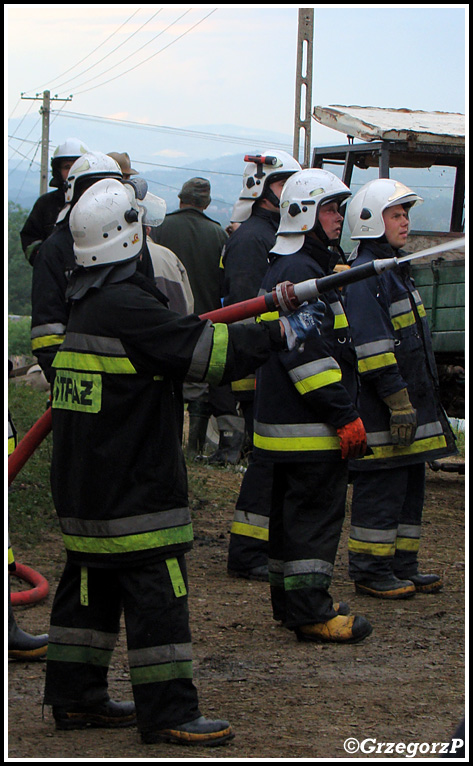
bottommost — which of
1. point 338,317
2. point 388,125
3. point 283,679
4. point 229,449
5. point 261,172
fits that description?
point 283,679

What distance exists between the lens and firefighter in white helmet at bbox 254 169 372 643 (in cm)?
457

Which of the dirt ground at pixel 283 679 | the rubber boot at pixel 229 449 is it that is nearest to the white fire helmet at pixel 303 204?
the dirt ground at pixel 283 679

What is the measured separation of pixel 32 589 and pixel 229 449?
4.19m

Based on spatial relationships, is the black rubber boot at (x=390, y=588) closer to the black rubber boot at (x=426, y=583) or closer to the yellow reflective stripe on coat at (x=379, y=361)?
the black rubber boot at (x=426, y=583)

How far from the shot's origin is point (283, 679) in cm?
415

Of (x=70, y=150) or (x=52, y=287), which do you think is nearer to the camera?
(x=52, y=287)

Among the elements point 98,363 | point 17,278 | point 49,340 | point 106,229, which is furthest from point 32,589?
point 17,278

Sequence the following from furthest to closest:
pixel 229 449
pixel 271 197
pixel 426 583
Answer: pixel 229 449
pixel 271 197
pixel 426 583

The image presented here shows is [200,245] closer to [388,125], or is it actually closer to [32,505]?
→ [388,125]

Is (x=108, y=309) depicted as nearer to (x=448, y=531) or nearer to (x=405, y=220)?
(x=405, y=220)

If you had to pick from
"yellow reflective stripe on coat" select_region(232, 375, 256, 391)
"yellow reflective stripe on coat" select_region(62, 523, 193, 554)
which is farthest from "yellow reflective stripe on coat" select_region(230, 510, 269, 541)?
"yellow reflective stripe on coat" select_region(62, 523, 193, 554)

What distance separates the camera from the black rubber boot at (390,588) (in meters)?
5.45

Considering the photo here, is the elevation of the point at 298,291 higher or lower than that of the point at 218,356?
higher

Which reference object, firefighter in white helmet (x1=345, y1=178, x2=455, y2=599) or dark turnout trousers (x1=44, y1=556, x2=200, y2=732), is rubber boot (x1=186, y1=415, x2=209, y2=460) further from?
dark turnout trousers (x1=44, y1=556, x2=200, y2=732)
